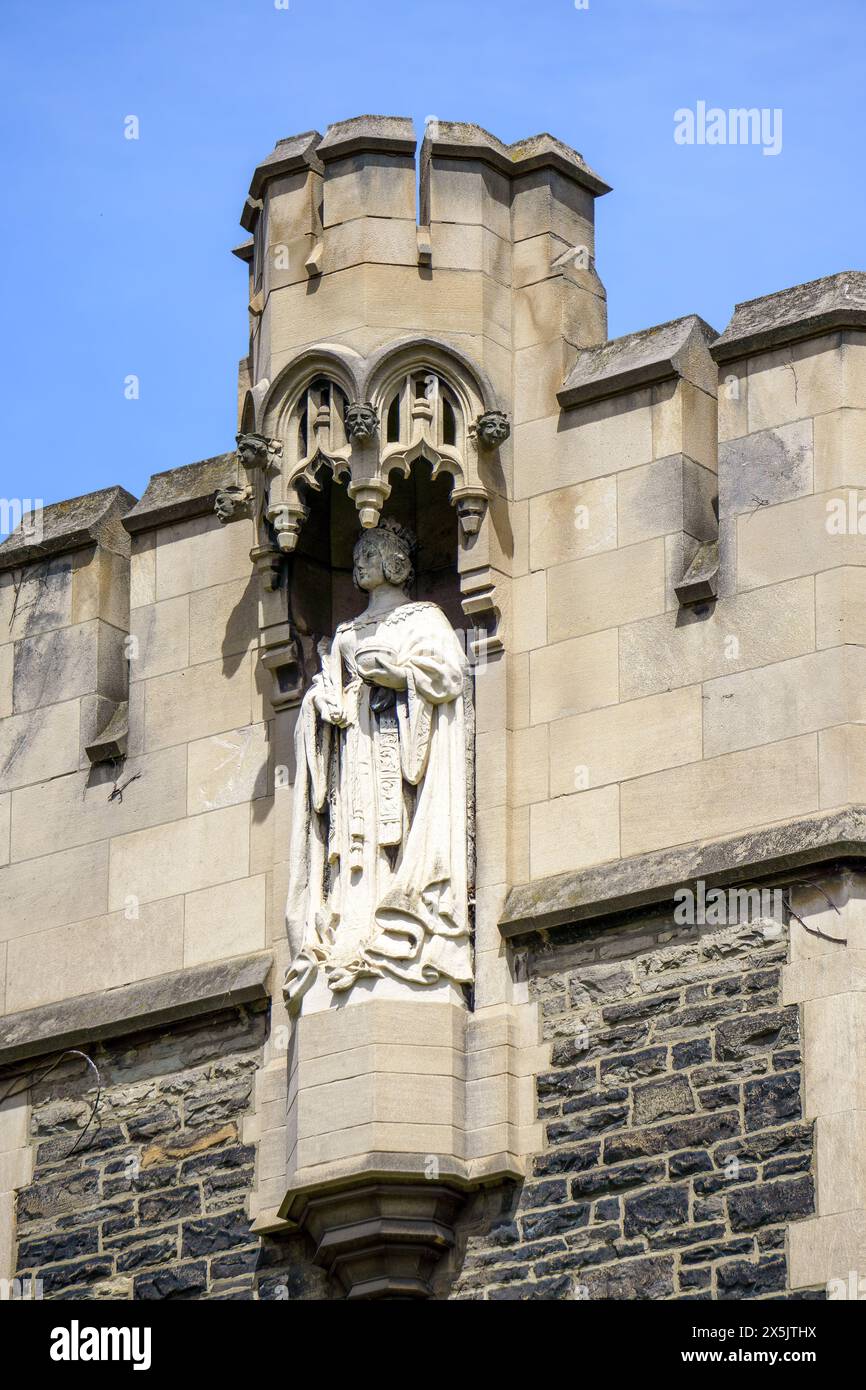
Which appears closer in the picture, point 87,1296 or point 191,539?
point 87,1296

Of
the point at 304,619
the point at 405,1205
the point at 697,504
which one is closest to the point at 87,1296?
the point at 405,1205

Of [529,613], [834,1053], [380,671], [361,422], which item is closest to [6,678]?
[380,671]

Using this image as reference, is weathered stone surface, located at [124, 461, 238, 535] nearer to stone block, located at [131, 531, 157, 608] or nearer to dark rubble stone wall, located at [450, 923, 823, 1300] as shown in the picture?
stone block, located at [131, 531, 157, 608]

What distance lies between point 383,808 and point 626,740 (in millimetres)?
1209

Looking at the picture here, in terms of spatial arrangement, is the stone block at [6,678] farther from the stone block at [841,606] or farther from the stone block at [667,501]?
the stone block at [841,606]

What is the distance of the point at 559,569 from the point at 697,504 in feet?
2.51

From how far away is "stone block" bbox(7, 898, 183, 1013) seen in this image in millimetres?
21828

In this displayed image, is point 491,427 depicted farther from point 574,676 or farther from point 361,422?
point 574,676

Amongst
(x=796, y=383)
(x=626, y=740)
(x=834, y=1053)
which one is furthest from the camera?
(x=796, y=383)

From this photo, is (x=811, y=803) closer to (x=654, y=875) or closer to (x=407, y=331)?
(x=654, y=875)

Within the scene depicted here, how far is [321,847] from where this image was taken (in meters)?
20.9

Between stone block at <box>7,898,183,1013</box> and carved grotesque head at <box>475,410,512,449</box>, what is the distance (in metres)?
2.83

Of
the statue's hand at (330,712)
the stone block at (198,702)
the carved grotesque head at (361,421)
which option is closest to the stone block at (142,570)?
the stone block at (198,702)

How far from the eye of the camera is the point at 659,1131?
64.6 feet
